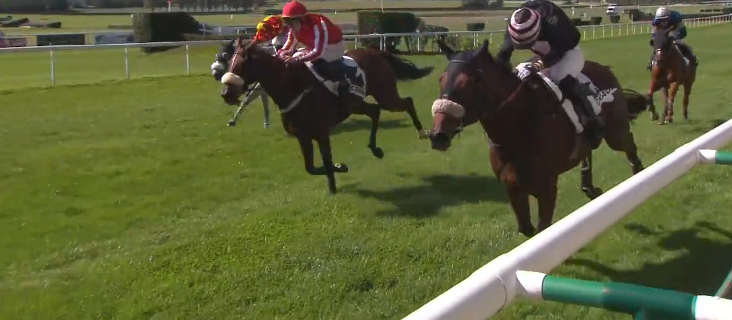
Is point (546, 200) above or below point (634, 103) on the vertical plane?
below

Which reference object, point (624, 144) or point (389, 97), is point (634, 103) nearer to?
point (624, 144)

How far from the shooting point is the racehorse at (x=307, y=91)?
6789 millimetres

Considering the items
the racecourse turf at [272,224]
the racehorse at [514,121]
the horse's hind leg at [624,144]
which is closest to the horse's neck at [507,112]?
the racehorse at [514,121]

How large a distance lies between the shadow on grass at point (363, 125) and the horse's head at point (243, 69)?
434 cm

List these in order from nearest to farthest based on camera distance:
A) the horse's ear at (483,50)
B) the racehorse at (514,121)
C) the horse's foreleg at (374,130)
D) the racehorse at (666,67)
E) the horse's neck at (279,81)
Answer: the racehorse at (514,121) < the horse's ear at (483,50) < the horse's neck at (279,81) < the horse's foreleg at (374,130) < the racehorse at (666,67)

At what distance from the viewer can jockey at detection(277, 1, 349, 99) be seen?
733 centimetres

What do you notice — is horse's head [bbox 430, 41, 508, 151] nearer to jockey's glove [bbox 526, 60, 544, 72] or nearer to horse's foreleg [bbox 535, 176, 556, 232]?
jockey's glove [bbox 526, 60, 544, 72]

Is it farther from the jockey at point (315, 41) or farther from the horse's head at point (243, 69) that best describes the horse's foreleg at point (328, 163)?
the horse's head at point (243, 69)

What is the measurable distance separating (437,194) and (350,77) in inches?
62.7

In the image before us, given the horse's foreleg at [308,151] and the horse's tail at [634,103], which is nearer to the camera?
the horse's tail at [634,103]

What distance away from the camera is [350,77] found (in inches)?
316

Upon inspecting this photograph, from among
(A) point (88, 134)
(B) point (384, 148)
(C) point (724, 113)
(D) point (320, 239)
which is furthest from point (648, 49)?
(D) point (320, 239)

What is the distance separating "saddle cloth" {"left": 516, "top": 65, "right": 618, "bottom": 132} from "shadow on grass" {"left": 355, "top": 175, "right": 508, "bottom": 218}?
1.66 m

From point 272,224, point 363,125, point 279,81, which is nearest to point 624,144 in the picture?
point 272,224
